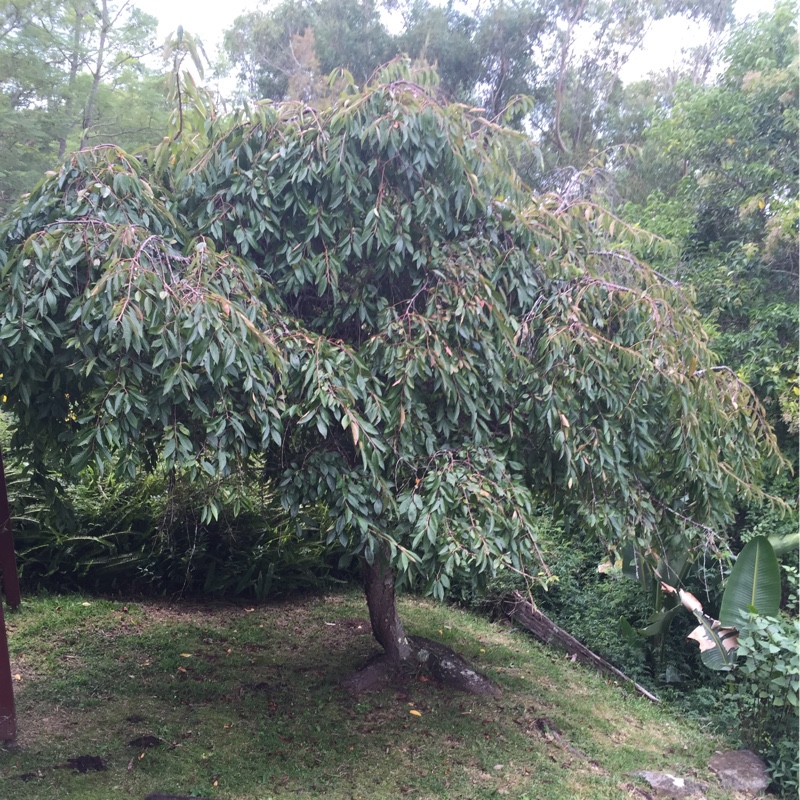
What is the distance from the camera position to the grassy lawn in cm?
460

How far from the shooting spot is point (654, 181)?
1273cm

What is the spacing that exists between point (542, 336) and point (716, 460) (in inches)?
54.8

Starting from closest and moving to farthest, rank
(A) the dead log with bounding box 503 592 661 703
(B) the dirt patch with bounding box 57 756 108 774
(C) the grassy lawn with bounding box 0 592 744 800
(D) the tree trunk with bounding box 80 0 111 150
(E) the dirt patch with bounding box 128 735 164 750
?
(B) the dirt patch with bounding box 57 756 108 774, (C) the grassy lawn with bounding box 0 592 744 800, (E) the dirt patch with bounding box 128 735 164 750, (A) the dead log with bounding box 503 592 661 703, (D) the tree trunk with bounding box 80 0 111 150

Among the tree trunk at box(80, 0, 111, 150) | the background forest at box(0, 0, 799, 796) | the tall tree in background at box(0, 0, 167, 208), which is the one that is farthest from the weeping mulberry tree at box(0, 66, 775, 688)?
the tree trunk at box(80, 0, 111, 150)

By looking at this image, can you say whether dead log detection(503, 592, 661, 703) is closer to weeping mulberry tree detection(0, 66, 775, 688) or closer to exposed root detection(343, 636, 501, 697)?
exposed root detection(343, 636, 501, 697)

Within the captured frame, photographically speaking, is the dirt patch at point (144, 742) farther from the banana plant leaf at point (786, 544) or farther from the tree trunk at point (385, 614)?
the banana plant leaf at point (786, 544)

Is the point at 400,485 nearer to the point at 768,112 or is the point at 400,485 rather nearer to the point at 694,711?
the point at 694,711

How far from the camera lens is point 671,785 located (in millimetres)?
4969

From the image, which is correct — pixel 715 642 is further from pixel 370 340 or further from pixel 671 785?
pixel 370 340

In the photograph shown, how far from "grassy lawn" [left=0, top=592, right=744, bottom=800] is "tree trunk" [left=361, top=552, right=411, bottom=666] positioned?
0.29 m

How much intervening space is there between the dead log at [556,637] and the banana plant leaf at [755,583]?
1.70m

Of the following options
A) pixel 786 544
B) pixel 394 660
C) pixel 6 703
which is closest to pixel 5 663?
pixel 6 703

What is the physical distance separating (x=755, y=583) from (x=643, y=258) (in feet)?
15.5

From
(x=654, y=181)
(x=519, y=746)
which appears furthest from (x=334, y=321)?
(x=654, y=181)
